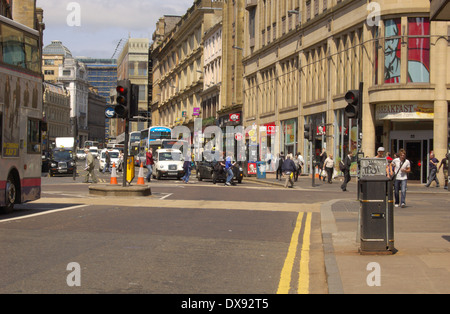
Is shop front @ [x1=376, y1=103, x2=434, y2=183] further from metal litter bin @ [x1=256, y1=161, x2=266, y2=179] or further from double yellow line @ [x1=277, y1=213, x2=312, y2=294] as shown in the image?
double yellow line @ [x1=277, y1=213, x2=312, y2=294]

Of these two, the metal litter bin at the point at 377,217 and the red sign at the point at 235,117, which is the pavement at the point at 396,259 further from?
the red sign at the point at 235,117

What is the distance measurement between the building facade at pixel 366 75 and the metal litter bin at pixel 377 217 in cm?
2496

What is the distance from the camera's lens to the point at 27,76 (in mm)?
16469

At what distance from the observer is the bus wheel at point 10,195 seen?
16.0m

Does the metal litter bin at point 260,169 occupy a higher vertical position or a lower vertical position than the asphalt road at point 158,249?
higher

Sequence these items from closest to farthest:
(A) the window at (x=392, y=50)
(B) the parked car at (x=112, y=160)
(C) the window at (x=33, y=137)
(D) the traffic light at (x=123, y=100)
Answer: (C) the window at (x=33, y=137) < (D) the traffic light at (x=123, y=100) < (A) the window at (x=392, y=50) < (B) the parked car at (x=112, y=160)

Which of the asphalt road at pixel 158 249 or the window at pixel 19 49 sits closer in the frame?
the asphalt road at pixel 158 249

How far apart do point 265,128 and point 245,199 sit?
32230 mm

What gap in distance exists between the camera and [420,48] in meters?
34.6

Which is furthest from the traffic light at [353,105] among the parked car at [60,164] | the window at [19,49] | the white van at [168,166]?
the parked car at [60,164]

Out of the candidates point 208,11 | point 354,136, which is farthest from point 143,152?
point 354,136

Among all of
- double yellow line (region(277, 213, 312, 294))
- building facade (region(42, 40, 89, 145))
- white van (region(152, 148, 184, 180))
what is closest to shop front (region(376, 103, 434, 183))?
white van (region(152, 148, 184, 180))

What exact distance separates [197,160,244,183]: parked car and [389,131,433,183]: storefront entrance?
8.29 meters

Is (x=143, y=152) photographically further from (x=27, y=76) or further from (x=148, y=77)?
(x=148, y=77)
